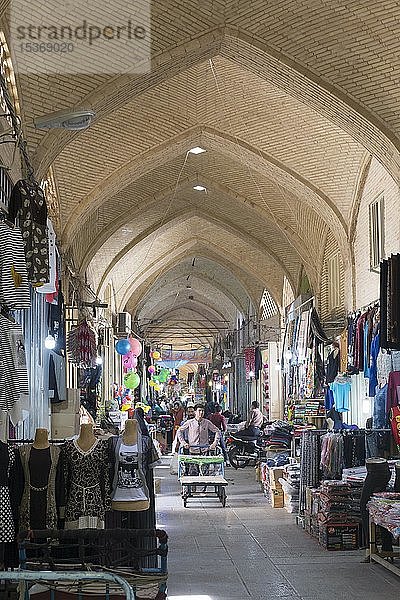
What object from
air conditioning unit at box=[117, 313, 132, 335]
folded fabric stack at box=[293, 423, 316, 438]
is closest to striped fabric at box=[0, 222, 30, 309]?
folded fabric stack at box=[293, 423, 316, 438]

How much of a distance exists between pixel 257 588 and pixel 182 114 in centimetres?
773

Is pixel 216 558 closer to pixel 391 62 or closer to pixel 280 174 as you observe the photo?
pixel 391 62

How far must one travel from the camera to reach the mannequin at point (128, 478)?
7.11 metres

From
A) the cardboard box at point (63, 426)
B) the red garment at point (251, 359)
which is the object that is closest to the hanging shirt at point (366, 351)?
the cardboard box at point (63, 426)

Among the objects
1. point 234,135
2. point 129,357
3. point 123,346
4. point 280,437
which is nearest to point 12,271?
point 234,135

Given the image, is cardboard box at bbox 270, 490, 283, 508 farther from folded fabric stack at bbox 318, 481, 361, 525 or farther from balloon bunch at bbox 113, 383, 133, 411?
balloon bunch at bbox 113, 383, 133, 411

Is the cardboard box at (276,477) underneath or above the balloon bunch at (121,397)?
underneath

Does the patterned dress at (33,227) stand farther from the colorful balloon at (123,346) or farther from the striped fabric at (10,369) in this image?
the colorful balloon at (123,346)

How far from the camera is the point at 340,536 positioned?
9156 mm

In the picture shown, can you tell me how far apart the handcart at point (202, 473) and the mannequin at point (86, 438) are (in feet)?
18.2

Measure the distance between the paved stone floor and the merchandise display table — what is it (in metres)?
0.09

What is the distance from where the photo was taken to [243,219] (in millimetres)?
19031

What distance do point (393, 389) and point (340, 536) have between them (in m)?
2.18

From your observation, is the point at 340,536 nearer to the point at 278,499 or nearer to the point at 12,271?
the point at 278,499
